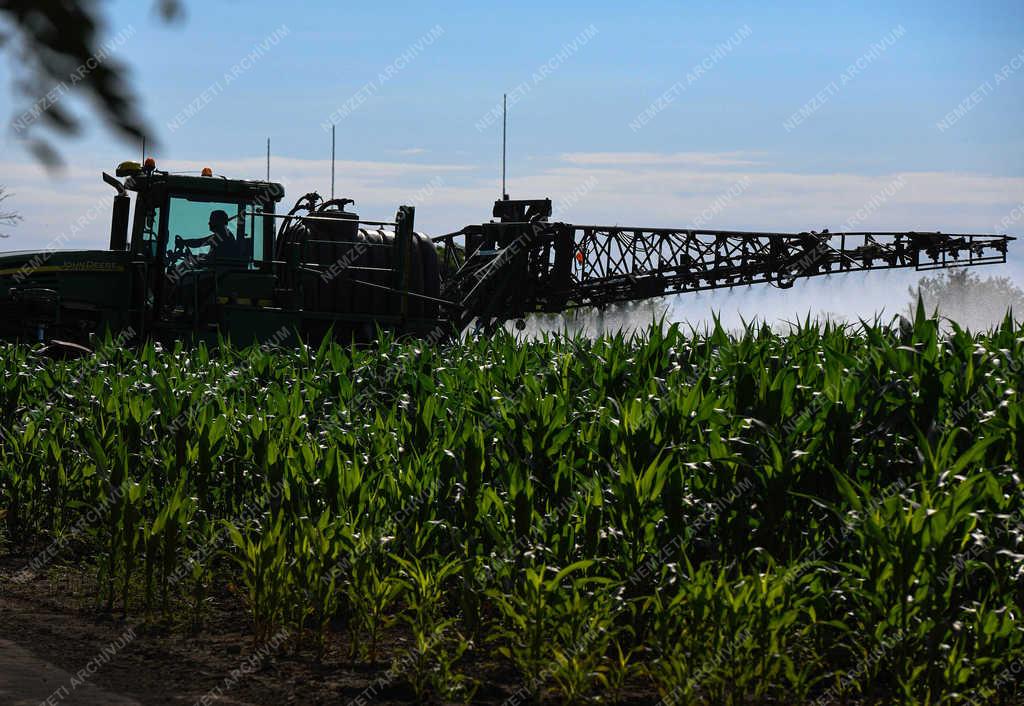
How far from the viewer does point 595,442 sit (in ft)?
21.1

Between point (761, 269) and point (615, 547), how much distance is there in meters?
20.2

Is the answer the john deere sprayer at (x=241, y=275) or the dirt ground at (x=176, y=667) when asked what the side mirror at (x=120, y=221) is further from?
the dirt ground at (x=176, y=667)

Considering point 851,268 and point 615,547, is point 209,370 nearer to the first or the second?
point 615,547

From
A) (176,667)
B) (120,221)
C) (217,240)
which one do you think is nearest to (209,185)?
(217,240)

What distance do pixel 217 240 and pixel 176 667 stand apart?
9.42 meters

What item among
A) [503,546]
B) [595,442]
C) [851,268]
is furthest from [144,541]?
[851,268]

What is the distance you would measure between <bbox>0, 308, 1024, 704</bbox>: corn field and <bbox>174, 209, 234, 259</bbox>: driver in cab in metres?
5.97

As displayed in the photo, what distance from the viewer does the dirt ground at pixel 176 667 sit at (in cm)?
511

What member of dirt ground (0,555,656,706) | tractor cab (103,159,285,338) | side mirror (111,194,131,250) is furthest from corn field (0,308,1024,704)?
side mirror (111,194,131,250)

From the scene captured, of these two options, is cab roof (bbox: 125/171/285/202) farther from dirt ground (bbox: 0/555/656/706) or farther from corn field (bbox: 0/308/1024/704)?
dirt ground (bbox: 0/555/656/706)

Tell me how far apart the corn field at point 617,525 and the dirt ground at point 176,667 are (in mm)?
100

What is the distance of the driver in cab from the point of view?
1429 centimetres

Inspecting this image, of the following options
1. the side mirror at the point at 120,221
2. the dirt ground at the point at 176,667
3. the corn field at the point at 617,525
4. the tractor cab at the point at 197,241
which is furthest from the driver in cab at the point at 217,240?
the dirt ground at the point at 176,667

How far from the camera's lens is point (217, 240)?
1432cm
